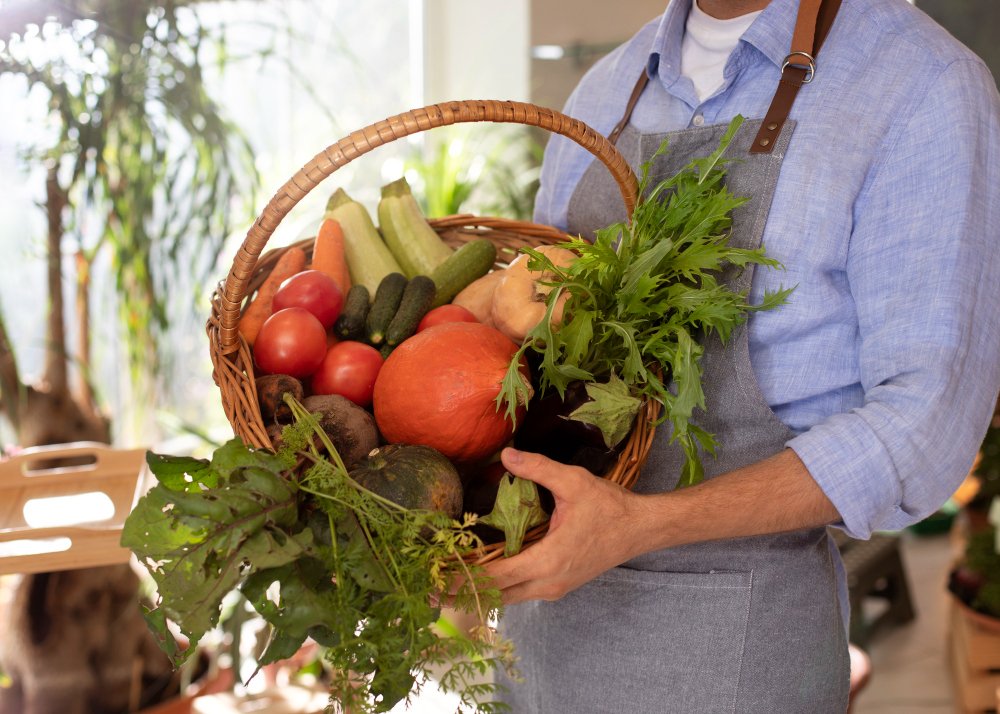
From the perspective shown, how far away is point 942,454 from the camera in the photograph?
3.12 ft

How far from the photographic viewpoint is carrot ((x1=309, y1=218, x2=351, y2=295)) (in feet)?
4.12

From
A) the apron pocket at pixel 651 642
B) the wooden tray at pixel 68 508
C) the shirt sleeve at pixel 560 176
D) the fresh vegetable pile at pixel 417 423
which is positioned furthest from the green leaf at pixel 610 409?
the wooden tray at pixel 68 508

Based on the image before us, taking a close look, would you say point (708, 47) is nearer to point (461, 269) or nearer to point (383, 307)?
point (461, 269)

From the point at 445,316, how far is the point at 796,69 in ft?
1.70

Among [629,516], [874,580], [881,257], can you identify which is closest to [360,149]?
[629,516]

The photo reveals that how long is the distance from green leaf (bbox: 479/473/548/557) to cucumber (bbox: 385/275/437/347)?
309 millimetres

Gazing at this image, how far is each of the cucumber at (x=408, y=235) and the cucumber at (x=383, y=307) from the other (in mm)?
98

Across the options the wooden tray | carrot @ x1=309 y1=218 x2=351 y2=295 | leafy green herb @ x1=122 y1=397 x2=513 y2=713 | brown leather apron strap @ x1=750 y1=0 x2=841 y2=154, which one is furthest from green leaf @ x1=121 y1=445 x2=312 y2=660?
brown leather apron strap @ x1=750 y1=0 x2=841 y2=154

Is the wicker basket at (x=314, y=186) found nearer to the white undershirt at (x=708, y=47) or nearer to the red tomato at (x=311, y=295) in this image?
the red tomato at (x=311, y=295)

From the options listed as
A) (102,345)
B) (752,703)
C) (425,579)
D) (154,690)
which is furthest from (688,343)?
(102,345)

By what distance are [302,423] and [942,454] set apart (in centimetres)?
67

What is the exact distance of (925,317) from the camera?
0.94 metres

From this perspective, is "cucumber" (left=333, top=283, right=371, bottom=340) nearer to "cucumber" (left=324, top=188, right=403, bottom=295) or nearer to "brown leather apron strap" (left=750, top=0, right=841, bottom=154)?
"cucumber" (left=324, top=188, right=403, bottom=295)

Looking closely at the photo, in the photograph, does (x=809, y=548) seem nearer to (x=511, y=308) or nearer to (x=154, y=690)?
(x=511, y=308)
